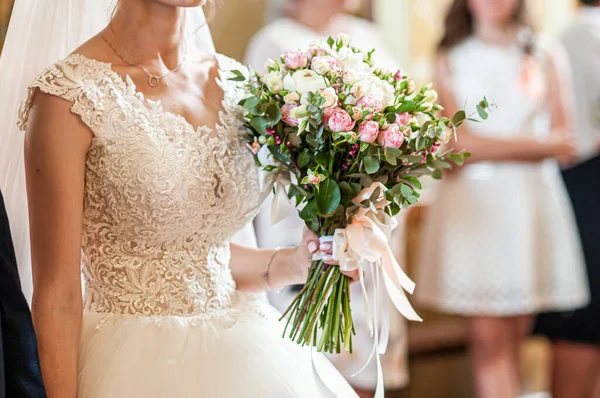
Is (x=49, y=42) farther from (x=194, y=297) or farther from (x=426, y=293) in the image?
(x=426, y=293)

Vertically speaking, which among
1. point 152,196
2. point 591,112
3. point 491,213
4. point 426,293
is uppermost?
point 152,196

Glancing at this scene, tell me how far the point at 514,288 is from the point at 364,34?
1.31m

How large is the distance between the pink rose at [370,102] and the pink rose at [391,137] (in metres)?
0.05

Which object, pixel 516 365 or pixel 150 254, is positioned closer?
pixel 150 254

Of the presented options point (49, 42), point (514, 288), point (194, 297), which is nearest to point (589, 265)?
point (514, 288)

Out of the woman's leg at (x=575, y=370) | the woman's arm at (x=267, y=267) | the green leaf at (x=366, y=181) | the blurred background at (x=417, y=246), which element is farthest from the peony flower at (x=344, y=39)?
the woman's leg at (x=575, y=370)

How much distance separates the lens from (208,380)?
1.58 metres

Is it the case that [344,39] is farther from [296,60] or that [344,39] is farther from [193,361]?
[193,361]

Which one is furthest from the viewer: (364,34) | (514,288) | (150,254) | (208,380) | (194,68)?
(364,34)

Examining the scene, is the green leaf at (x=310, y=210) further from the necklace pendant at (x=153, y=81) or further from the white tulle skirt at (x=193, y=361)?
the necklace pendant at (x=153, y=81)

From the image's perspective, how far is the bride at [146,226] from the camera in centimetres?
154

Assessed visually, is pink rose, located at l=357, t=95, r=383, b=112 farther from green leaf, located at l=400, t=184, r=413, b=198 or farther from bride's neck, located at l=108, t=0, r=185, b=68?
bride's neck, located at l=108, t=0, r=185, b=68

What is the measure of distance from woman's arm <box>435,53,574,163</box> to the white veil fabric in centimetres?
196

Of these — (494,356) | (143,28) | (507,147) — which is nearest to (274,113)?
(143,28)
